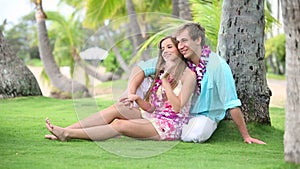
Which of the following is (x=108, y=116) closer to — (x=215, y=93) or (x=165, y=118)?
(x=165, y=118)

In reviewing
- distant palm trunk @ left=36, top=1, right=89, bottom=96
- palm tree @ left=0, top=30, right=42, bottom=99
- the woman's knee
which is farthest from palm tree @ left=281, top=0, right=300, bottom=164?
distant palm trunk @ left=36, top=1, right=89, bottom=96

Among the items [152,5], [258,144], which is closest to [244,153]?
[258,144]

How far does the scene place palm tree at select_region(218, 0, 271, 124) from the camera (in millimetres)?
6957

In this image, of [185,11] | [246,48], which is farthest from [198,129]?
[185,11]

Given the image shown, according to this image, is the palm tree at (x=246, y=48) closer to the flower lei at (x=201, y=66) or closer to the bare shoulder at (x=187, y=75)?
the flower lei at (x=201, y=66)

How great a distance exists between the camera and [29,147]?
5840 mm

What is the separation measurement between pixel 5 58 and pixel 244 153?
510cm

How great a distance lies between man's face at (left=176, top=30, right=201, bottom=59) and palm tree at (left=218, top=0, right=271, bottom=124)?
98 cm

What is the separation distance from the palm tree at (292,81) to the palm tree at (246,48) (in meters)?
2.00

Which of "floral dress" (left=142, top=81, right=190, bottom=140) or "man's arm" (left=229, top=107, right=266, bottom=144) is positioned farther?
"man's arm" (left=229, top=107, right=266, bottom=144)

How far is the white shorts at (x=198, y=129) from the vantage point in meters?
6.15

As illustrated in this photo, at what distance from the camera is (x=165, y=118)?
5961mm

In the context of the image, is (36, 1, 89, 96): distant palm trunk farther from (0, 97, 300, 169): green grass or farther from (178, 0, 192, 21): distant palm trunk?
(0, 97, 300, 169): green grass

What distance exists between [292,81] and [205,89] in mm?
1417
